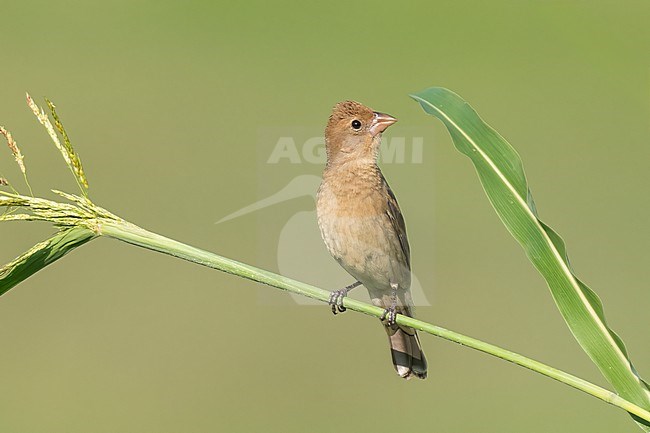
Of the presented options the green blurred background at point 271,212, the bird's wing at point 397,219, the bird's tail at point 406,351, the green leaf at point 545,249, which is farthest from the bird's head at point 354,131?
the green blurred background at point 271,212

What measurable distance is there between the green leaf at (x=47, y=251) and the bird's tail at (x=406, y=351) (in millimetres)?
1283

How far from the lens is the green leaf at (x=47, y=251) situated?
148 centimetres

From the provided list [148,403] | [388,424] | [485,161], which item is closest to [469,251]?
[388,424]

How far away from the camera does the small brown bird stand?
2.32 meters

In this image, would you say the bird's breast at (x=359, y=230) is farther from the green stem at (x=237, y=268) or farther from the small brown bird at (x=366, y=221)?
the green stem at (x=237, y=268)

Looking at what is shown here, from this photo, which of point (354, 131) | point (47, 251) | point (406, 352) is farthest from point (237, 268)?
point (406, 352)

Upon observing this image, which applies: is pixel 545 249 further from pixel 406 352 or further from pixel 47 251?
pixel 406 352

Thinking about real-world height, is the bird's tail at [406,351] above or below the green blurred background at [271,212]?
below

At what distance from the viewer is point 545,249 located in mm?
1727

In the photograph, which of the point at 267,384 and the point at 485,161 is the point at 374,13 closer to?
the point at 267,384

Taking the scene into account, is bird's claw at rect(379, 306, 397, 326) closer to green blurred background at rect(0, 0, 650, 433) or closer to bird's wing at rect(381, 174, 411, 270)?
bird's wing at rect(381, 174, 411, 270)

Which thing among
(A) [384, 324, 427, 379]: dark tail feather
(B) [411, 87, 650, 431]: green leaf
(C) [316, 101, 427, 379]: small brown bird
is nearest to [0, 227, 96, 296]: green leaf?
(B) [411, 87, 650, 431]: green leaf

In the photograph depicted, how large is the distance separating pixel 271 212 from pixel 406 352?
1.62 metres

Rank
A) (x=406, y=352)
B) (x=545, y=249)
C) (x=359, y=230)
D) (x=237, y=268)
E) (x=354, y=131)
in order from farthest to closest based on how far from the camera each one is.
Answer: (x=406, y=352) → (x=359, y=230) → (x=354, y=131) → (x=545, y=249) → (x=237, y=268)
